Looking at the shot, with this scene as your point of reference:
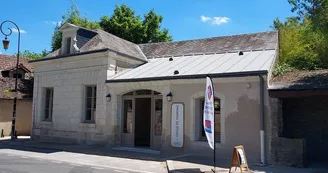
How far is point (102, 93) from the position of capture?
14.0 m

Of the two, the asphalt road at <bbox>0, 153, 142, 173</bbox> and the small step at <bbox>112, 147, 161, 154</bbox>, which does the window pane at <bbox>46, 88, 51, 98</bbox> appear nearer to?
the small step at <bbox>112, 147, 161, 154</bbox>

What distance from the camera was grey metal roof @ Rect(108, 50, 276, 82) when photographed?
37.1 ft

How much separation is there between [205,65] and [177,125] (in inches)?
111

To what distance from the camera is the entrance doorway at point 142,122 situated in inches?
547

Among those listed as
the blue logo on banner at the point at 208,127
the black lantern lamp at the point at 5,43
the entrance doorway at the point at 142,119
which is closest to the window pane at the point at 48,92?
the black lantern lamp at the point at 5,43

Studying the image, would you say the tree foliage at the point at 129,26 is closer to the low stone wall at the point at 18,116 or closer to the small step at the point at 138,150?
the low stone wall at the point at 18,116

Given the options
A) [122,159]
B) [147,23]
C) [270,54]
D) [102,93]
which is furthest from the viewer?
[147,23]

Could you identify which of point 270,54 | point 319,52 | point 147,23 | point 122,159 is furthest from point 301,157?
point 147,23

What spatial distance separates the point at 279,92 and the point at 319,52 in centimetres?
658

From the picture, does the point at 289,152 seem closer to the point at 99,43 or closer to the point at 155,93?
the point at 155,93

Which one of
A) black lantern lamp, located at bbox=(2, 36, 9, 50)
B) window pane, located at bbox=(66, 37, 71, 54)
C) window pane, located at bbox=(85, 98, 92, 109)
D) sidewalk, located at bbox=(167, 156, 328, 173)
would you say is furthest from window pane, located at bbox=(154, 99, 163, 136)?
black lantern lamp, located at bbox=(2, 36, 9, 50)

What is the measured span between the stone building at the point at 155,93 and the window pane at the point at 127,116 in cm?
4

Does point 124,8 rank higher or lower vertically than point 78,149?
higher

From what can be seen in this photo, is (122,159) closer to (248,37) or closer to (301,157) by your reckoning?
(301,157)
